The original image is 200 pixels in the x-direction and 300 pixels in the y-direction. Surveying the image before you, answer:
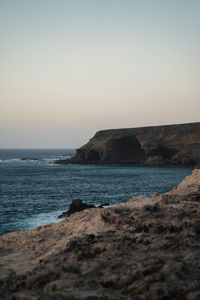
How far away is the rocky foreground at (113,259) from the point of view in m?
5.09

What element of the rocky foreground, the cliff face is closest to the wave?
the rocky foreground

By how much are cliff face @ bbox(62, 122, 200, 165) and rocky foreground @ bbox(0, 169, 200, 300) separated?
243 ft

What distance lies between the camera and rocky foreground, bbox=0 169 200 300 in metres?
5.09

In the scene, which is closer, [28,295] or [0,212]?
[28,295]

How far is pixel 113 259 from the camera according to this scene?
616 centimetres

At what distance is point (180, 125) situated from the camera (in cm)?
8794

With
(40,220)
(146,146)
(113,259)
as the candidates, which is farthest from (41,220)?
(146,146)

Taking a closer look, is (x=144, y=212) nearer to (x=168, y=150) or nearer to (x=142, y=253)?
(x=142, y=253)

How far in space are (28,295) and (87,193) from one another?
31.0 meters

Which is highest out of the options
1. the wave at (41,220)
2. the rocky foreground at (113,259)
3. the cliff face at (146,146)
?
the cliff face at (146,146)

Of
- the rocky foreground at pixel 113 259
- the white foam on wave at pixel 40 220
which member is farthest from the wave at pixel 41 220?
the rocky foreground at pixel 113 259

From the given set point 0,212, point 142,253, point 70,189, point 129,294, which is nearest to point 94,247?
point 142,253

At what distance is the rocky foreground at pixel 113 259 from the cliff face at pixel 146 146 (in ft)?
243

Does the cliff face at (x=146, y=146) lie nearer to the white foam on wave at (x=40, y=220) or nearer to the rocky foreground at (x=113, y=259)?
the white foam on wave at (x=40, y=220)
